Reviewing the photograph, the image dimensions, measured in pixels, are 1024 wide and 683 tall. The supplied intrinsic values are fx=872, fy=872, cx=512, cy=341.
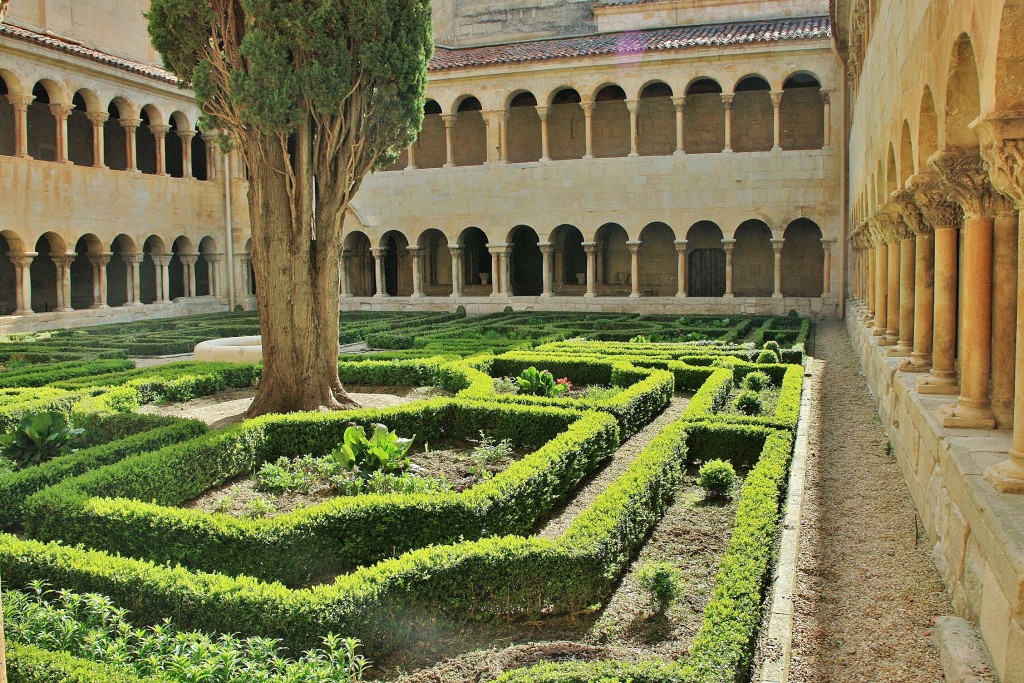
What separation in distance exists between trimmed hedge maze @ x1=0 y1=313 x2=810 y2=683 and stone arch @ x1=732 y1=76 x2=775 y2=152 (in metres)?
16.4

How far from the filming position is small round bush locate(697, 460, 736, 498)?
7.38 meters

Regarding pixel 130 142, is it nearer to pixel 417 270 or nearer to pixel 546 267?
pixel 417 270

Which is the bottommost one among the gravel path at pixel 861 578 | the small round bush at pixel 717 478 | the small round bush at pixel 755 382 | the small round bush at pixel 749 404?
the gravel path at pixel 861 578

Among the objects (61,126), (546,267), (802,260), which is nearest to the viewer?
(61,126)

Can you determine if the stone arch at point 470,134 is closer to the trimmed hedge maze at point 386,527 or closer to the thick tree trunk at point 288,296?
the trimmed hedge maze at point 386,527

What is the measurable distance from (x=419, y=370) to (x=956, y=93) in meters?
8.47

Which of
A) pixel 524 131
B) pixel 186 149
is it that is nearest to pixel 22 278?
pixel 186 149

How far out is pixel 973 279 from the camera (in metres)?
6.31

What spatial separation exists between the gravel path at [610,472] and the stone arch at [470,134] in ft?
65.0

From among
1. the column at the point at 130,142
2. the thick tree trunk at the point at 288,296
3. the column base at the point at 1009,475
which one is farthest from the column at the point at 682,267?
the column base at the point at 1009,475

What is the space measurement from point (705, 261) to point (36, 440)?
22.3 metres

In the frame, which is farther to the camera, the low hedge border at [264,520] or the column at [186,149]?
the column at [186,149]

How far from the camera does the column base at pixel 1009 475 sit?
4406 mm

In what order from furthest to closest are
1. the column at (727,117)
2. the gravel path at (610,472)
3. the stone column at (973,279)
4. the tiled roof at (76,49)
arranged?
the column at (727,117)
the tiled roof at (76,49)
the gravel path at (610,472)
the stone column at (973,279)
